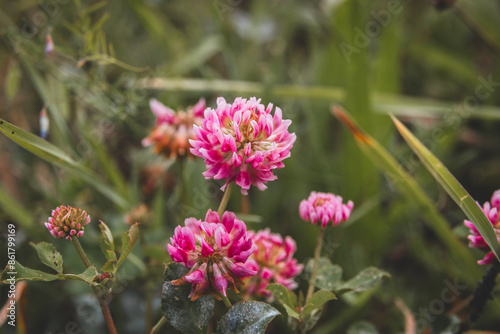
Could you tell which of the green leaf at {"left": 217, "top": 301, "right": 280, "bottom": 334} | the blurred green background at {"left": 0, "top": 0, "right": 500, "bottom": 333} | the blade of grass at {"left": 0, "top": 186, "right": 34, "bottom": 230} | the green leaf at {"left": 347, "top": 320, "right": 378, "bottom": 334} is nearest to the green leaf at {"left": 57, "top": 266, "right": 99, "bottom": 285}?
the green leaf at {"left": 217, "top": 301, "right": 280, "bottom": 334}

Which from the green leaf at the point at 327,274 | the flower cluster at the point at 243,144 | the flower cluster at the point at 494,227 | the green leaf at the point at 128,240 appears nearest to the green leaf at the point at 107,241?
the green leaf at the point at 128,240

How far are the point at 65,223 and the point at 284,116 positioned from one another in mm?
588

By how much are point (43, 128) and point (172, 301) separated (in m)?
0.40

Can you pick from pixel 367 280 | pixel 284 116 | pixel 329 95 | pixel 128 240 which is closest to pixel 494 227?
pixel 367 280

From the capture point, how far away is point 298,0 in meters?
1.59

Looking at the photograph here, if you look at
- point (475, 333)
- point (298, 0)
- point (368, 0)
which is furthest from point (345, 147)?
point (298, 0)

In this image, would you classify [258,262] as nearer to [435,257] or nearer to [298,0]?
[435,257]

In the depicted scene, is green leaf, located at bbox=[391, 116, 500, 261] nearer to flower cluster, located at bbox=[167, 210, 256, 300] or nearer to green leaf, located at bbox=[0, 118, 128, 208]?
flower cluster, located at bbox=[167, 210, 256, 300]

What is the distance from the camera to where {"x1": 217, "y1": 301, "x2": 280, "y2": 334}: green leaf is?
454 millimetres

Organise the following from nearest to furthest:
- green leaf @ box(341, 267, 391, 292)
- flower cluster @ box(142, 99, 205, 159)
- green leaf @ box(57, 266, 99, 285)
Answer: green leaf @ box(57, 266, 99, 285) → green leaf @ box(341, 267, 391, 292) → flower cluster @ box(142, 99, 205, 159)

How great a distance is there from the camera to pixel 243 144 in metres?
0.47

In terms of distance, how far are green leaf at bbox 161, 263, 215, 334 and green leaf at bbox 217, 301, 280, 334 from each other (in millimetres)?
19

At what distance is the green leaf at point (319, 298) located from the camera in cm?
48

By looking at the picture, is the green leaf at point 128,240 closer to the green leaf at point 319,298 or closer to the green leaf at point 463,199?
the green leaf at point 319,298
